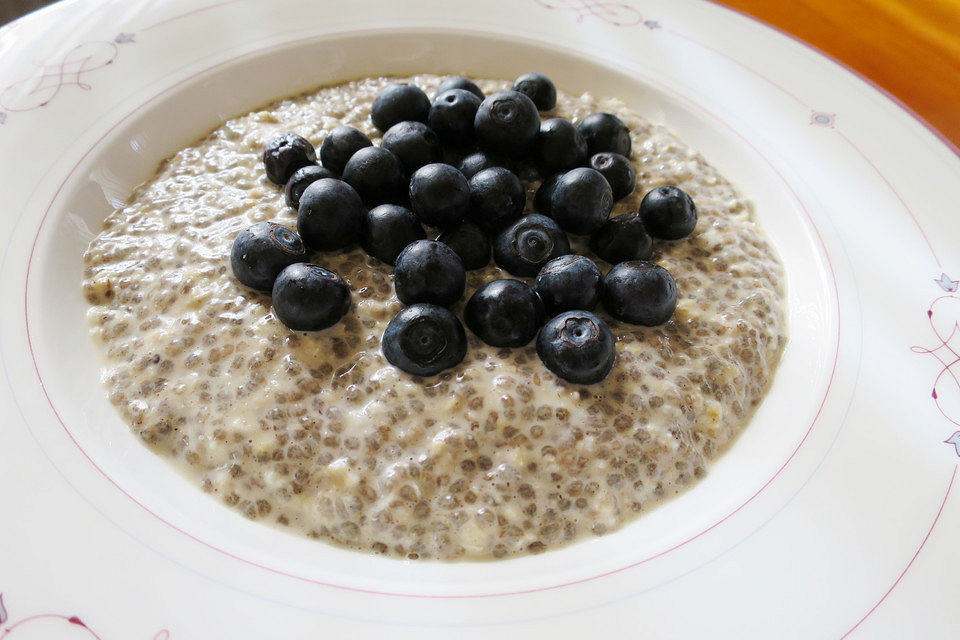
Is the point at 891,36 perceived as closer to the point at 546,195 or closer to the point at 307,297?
the point at 546,195

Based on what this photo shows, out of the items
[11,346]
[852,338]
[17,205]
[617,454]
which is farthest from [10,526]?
[852,338]

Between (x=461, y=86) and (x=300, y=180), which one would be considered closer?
(x=300, y=180)

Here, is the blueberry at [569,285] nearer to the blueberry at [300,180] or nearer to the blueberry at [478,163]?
the blueberry at [478,163]

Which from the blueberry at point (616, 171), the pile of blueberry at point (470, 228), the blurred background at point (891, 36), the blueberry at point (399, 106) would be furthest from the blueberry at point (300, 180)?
the blurred background at point (891, 36)

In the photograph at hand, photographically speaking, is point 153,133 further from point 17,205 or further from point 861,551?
point 861,551

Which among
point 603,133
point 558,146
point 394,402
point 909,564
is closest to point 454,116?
point 558,146

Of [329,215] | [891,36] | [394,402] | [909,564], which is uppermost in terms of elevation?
[329,215]

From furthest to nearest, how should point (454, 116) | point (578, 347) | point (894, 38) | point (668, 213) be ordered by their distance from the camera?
point (894, 38) → point (454, 116) → point (668, 213) → point (578, 347)

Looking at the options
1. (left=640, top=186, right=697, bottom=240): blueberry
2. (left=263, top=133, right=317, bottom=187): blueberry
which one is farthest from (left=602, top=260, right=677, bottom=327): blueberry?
(left=263, top=133, right=317, bottom=187): blueberry
